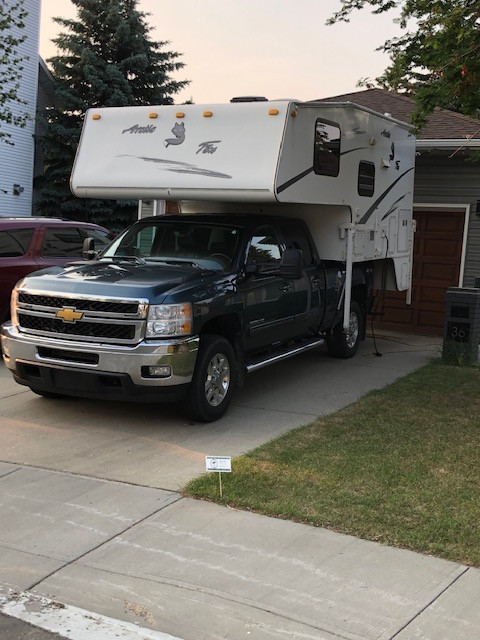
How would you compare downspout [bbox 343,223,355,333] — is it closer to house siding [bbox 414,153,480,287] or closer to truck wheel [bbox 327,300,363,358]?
truck wheel [bbox 327,300,363,358]

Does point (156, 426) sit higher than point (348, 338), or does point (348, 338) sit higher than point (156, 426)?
point (348, 338)

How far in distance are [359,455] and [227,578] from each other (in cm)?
224

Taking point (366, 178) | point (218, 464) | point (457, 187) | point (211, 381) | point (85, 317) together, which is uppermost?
point (457, 187)


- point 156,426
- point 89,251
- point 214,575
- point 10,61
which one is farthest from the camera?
point 10,61

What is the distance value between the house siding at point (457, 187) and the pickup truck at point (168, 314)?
448 centimetres

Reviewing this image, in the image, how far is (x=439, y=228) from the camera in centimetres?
1227

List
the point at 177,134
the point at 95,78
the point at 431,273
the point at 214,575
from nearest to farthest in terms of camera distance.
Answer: the point at 214,575 < the point at 177,134 < the point at 431,273 < the point at 95,78

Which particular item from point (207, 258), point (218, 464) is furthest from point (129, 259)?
point (218, 464)

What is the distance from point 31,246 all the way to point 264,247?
141 inches

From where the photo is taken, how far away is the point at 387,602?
378cm

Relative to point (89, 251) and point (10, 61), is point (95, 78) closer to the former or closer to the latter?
point (10, 61)

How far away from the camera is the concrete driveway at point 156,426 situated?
5836 mm

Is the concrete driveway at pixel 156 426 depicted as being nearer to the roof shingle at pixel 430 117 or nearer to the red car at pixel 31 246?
the red car at pixel 31 246

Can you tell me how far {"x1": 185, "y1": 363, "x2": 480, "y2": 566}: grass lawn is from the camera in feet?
15.2
